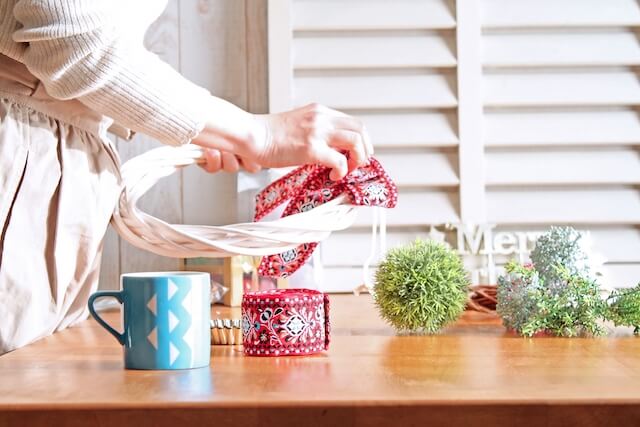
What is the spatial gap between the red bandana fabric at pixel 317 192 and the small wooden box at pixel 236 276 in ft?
1.15

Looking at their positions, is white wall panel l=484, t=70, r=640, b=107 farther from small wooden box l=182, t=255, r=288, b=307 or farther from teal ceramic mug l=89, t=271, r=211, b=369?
teal ceramic mug l=89, t=271, r=211, b=369

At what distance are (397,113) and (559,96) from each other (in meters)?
0.35

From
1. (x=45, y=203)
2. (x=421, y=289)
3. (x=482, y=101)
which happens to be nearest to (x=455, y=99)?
(x=482, y=101)

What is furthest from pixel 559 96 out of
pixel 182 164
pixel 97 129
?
pixel 97 129

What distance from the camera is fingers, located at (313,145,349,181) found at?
114cm

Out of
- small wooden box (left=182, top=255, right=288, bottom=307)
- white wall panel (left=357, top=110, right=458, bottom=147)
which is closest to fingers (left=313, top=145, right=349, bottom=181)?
small wooden box (left=182, top=255, right=288, bottom=307)

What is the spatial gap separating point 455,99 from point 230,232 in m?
0.88

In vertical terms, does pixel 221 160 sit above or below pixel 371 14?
below

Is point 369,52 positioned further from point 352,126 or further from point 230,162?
point 352,126

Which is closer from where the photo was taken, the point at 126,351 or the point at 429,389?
the point at 429,389

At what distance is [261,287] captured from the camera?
1614 millimetres

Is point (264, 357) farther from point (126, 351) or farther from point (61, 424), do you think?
point (61, 424)

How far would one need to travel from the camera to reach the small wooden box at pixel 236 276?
5.24ft

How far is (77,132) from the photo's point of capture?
1.12 metres
